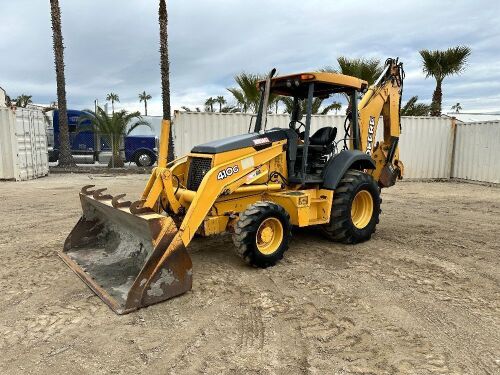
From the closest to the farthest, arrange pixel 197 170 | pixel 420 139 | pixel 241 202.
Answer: pixel 197 170 < pixel 241 202 < pixel 420 139

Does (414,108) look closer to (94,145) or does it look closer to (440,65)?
(440,65)

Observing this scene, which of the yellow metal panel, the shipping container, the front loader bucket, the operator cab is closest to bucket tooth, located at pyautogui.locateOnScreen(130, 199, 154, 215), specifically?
the front loader bucket

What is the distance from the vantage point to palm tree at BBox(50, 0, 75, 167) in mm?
16703

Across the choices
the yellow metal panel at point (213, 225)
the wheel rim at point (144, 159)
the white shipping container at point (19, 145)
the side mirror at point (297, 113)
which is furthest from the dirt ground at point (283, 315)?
the wheel rim at point (144, 159)

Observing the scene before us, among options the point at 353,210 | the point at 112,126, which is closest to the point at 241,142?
the point at 353,210

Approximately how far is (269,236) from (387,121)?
366 centimetres

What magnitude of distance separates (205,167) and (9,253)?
9.55 feet

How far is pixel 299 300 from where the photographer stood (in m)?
4.06

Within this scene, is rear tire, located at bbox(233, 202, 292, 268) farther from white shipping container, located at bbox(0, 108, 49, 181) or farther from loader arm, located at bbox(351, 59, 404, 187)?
white shipping container, located at bbox(0, 108, 49, 181)

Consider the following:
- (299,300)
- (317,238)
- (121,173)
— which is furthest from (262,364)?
(121,173)

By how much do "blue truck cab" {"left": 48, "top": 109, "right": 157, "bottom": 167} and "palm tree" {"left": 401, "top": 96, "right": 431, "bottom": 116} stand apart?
11.3 m

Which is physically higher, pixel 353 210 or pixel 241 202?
pixel 241 202

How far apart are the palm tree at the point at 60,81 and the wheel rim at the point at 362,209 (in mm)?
14650

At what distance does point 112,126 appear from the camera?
18.2 m
